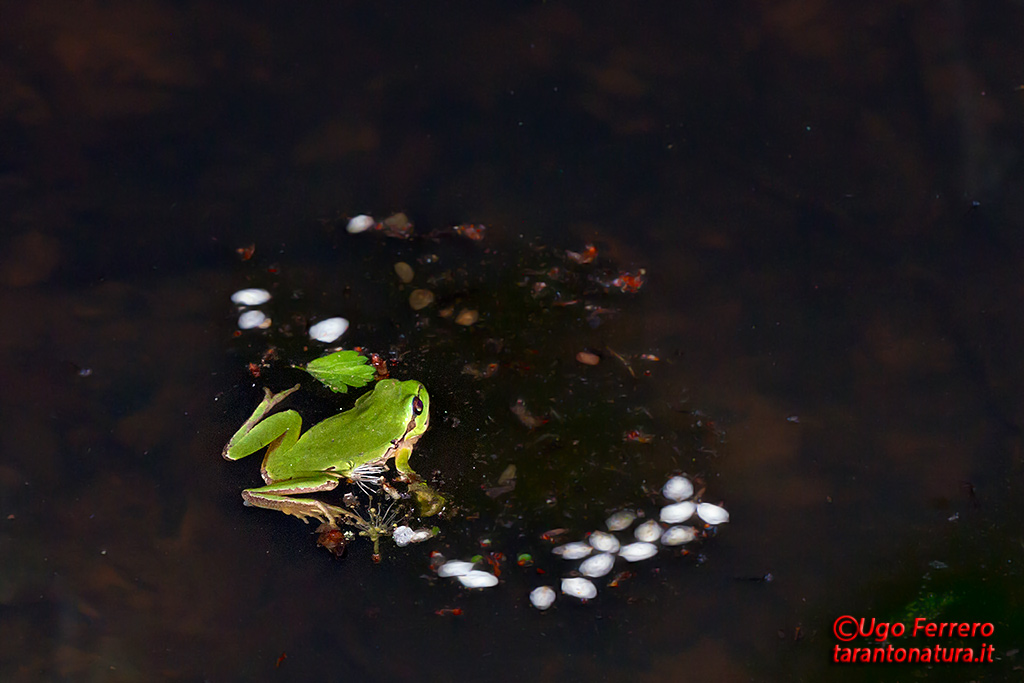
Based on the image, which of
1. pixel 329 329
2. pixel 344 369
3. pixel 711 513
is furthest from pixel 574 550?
pixel 329 329

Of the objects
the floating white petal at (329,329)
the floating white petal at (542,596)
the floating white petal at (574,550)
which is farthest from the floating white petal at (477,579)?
the floating white petal at (329,329)

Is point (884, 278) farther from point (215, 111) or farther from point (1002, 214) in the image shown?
point (215, 111)

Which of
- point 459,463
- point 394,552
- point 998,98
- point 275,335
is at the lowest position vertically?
point 394,552

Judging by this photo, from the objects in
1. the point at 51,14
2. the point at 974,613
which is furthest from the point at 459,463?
the point at 51,14

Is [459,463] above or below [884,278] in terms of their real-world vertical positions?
below

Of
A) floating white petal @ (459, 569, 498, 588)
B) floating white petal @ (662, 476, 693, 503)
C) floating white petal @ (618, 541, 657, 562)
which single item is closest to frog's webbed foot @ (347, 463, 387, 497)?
floating white petal @ (459, 569, 498, 588)

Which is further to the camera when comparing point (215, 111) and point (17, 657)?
point (17, 657)
